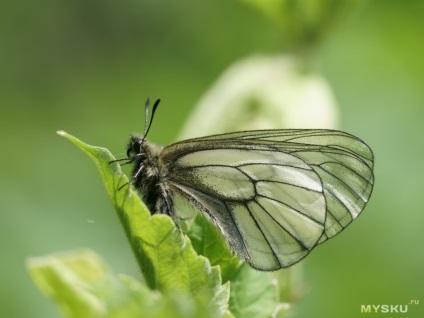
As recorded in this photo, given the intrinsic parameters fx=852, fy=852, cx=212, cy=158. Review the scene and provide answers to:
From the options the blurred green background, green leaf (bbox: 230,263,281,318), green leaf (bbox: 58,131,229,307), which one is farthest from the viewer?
the blurred green background

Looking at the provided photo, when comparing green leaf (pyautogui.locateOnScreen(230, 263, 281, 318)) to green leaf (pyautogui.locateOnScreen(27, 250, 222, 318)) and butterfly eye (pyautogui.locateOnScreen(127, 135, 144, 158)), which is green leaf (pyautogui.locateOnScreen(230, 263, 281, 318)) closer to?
green leaf (pyautogui.locateOnScreen(27, 250, 222, 318))

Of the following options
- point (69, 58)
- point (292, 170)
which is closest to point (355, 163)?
point (292, 170)

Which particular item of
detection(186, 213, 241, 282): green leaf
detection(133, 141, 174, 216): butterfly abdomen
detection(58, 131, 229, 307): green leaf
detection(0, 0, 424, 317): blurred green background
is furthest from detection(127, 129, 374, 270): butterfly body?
detection(0, 0, 424, 317): blurred green background

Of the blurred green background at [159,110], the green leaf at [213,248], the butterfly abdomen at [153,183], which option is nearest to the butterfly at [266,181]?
the butterfly abdomen at [153,183]

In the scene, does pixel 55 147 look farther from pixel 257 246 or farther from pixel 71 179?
pixel 257 246

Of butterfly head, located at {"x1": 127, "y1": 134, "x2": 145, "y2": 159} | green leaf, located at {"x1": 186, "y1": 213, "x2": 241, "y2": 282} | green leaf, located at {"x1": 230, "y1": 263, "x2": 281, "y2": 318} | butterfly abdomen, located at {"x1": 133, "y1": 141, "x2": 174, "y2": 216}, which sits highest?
butterfly head, located at {"x1": 127, "y1": 134, "x2": 145, "y2": 159}

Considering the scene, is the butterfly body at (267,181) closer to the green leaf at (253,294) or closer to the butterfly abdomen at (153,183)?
the butterfly abdomen at (153,183)

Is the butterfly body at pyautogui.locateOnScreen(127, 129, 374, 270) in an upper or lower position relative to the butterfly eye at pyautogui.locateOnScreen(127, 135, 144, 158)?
lower
